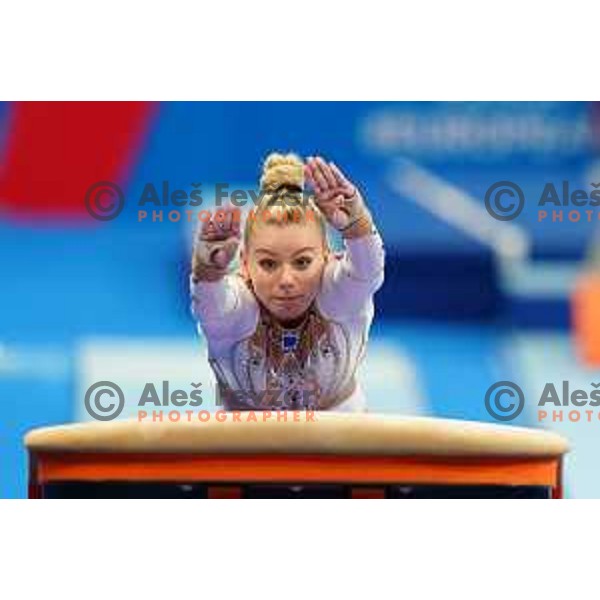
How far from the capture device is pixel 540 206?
2078 millimetres

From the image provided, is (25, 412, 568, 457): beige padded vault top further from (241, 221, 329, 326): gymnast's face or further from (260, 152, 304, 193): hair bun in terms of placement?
(260, 152, 304, 193): hair bun

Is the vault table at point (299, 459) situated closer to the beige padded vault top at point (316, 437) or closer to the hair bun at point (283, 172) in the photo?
the beige padded vault top at point (316, 437)

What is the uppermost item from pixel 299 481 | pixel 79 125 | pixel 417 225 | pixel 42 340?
pixel 79 125

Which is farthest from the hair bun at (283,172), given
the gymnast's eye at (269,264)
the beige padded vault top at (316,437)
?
the beige padded vault top at (316,437)

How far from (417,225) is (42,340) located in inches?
24.5

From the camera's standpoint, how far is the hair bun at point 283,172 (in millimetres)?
2047

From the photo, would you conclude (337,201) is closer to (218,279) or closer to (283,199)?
(283,199)

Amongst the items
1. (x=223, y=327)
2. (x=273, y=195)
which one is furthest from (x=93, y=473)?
(x=273, y=195)

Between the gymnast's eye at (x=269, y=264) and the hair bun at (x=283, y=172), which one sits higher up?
the hair bun at (x=283, y=172)

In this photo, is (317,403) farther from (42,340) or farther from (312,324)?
(42,340)

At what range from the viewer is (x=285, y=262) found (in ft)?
6.68

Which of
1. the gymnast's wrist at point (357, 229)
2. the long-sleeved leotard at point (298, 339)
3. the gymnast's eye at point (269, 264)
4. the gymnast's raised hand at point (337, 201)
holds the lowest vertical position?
the long-sleeved leotard at point (298, 339)

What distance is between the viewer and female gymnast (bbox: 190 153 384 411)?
80.3 inches

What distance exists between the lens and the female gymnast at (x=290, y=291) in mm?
2039
